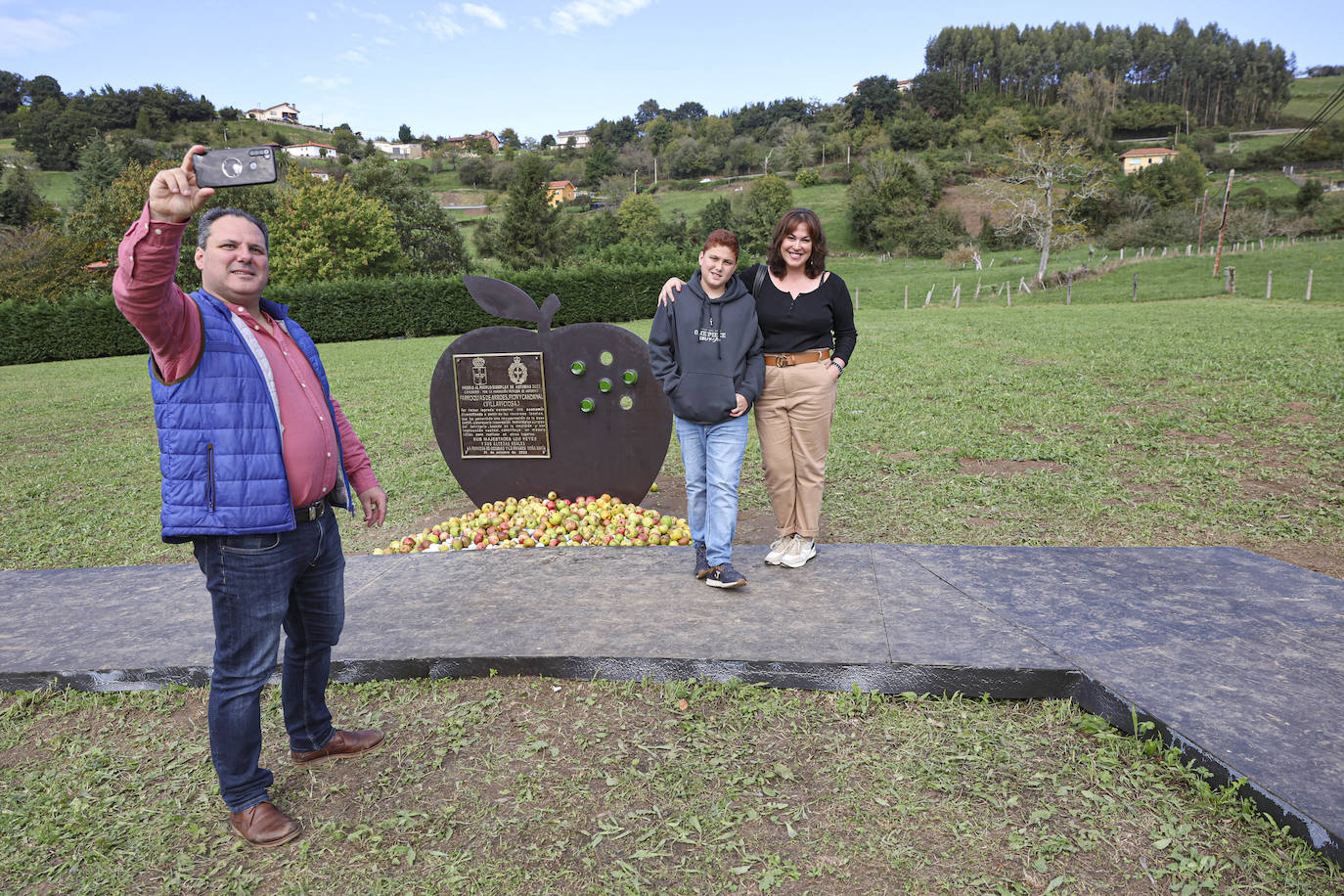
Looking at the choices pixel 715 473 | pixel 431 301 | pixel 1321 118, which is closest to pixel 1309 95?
pixel 1321 118

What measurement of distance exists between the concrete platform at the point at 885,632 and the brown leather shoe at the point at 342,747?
478mm

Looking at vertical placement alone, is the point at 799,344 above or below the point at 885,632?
above

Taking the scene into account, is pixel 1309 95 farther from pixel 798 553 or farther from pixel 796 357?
pixel 798 553

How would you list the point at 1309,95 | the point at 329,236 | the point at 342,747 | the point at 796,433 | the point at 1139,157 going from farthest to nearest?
1. the point at 1309,95
2. the point at 1139,157
3. the point at 329,236
4. the point at 796,433
5. the point at 342,747

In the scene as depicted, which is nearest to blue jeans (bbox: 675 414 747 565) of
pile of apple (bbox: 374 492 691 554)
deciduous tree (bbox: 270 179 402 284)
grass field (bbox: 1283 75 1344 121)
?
pile of apple (bbox: 374 492 691 554)

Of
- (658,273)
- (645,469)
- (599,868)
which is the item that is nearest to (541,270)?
(658,273)

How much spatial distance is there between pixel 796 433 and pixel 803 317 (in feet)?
1.99

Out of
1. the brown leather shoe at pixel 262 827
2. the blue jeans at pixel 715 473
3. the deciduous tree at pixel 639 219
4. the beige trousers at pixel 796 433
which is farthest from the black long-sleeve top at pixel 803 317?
the deciduous tree at pixel 639 219

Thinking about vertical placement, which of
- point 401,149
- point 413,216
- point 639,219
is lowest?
point 413,216

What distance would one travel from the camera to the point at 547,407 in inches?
236

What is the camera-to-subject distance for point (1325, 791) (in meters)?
2.32

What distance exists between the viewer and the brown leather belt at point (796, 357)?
401 cm

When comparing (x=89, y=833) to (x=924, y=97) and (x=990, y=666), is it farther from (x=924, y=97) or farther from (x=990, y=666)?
(x=924, y=97)

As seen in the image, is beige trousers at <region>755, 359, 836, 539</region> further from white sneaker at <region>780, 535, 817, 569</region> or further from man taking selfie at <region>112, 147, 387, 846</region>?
man taking selfie at <region>112, 147, 387, 846</region>
